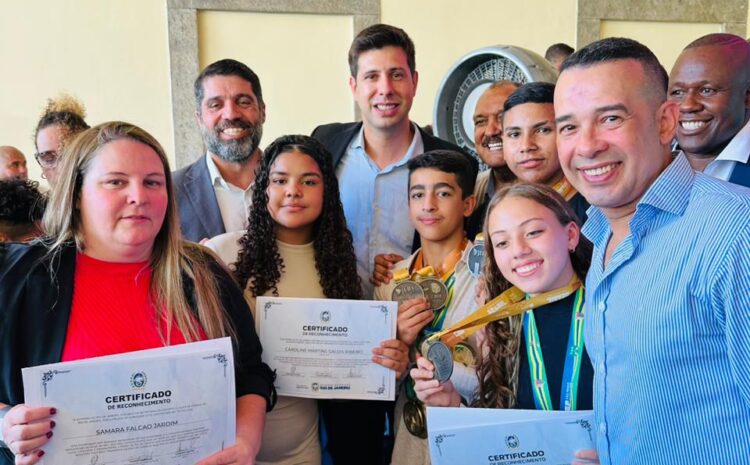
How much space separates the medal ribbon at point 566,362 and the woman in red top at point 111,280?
97cm

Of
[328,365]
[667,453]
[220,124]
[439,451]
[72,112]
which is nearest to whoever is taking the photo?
[667,453]

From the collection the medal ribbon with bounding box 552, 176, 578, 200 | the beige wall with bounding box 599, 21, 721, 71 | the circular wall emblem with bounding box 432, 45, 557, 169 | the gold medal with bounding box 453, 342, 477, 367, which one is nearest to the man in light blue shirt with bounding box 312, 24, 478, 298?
the circular wall emblem with bounding box 432, 45, 557, 169

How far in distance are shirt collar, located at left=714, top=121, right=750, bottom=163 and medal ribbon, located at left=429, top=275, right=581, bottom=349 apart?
80.4 inches

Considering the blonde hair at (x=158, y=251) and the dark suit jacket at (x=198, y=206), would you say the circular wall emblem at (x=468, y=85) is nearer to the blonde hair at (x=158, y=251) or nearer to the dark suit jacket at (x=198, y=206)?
the dark suit jacket at (x=198, y=206)

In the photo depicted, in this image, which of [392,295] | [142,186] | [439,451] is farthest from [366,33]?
[439,451]

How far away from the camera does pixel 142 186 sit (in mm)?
1909

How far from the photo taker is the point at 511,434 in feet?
5.83

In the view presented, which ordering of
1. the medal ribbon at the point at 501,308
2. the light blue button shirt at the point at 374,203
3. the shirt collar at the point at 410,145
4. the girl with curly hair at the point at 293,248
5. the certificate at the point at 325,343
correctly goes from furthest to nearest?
the shirt collar at the point at 410,145 → the light blue button shirt at the point at 374,203 → the girl with curly hair at the point at 293,248 → the certificate at the point at 325,343 → the medal ribbon at the point at 501,308

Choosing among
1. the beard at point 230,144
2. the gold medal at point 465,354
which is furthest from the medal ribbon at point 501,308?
the beard at point 230,144

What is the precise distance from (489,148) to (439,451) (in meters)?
1.90

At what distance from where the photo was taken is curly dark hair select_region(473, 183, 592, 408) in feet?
6.79

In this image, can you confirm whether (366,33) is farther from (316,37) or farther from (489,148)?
(316,37)

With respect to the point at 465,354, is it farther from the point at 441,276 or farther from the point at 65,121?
the point at 65,121

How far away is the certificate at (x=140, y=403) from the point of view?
1621mm
